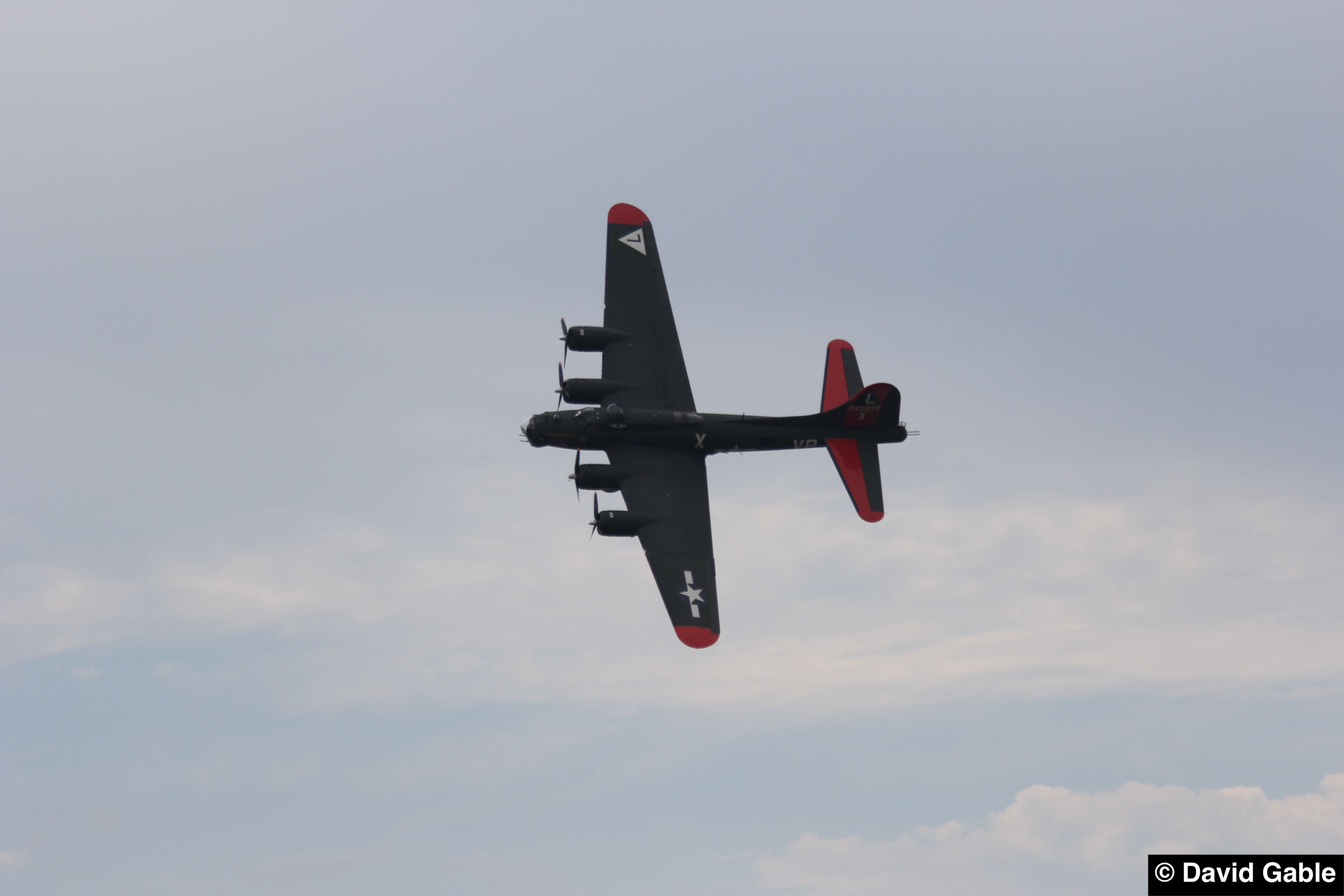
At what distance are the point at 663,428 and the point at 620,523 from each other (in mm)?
5282

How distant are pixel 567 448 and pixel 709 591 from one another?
32.3 feet

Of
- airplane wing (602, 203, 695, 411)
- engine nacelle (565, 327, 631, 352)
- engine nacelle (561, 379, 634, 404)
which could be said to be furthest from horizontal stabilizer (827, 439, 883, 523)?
engine nacelle (565, 327, 631, 352)

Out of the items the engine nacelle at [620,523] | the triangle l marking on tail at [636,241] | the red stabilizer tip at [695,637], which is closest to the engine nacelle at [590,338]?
the triangle l marking on tail at [636,241]

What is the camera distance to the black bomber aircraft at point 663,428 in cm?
4900

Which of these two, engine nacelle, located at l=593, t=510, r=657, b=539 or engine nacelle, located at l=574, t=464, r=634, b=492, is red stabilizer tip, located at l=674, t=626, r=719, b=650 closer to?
engine nacelle, located at l=593, t=510, r=657, b=539

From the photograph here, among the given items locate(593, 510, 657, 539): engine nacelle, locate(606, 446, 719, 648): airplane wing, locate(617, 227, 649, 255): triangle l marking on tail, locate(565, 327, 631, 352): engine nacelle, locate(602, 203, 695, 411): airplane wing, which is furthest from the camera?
locate(617, 227, 649, 255): triangle l marking on tail

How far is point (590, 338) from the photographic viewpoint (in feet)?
170

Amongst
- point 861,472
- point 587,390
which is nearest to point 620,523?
point 587,390

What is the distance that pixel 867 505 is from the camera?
51938mm

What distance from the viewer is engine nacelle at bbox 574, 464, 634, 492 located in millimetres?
49656

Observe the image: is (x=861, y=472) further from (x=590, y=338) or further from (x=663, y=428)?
(x=590, y=338)

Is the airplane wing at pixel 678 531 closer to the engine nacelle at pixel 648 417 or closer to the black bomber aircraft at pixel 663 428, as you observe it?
the black bomber aircraft at pixel 663 428

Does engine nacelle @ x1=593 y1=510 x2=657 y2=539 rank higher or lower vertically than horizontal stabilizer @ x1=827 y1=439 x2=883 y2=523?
lower

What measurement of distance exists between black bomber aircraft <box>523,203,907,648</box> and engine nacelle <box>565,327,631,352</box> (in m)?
0.05
